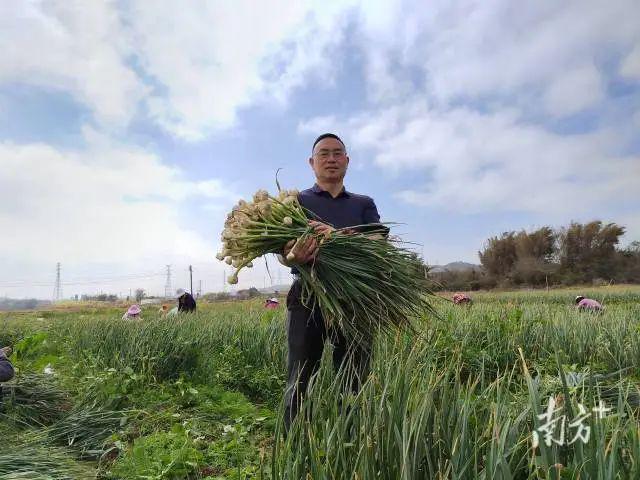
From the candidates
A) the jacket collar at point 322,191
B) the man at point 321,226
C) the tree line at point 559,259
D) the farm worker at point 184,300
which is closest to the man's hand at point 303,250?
the man at point 321,226

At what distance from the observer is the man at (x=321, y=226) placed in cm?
221

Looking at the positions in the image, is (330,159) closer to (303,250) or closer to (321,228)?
(321,228)

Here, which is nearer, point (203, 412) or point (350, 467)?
point (350, 467)

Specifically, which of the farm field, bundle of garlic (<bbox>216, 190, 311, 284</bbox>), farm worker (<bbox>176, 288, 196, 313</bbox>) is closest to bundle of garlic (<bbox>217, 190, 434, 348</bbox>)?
bundle of garlic (<bbox>216, 190, 311, 284</bbox>)

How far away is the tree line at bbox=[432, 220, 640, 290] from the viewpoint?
3603 centimetres

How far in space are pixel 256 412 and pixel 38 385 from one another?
1896mm

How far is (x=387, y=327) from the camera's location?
2232 millimetres

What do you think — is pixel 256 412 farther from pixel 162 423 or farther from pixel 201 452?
pixel 201 452

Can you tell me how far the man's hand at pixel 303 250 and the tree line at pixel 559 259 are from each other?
34.2 m

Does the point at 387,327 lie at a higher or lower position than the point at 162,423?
higher

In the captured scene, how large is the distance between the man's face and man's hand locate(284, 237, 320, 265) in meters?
0.49

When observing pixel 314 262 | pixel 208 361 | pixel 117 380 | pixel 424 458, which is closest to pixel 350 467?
pixel 424 458

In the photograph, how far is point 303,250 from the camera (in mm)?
2020

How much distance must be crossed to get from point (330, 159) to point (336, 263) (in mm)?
575
